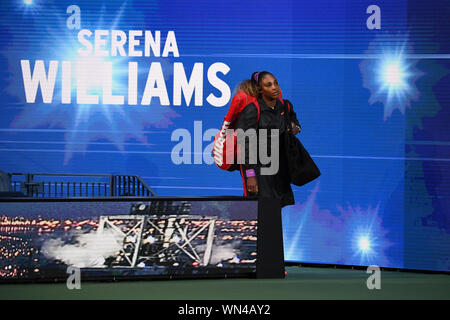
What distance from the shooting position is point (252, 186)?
5914mm

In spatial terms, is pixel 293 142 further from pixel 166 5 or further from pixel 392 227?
pixel 166 5

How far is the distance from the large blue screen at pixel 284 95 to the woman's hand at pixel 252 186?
2.38 meters

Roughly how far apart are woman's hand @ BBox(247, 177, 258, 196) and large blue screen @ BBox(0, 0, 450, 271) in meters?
2.38

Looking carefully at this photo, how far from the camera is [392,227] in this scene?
7.92m

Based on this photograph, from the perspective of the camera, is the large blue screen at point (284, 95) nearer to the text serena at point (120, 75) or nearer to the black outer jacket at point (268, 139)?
the text serena at point (120, 75)

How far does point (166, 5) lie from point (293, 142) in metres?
3.19

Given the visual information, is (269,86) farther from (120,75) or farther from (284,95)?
(120,75)

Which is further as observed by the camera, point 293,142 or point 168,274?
point 293,142

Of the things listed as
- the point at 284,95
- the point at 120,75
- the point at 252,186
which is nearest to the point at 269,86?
the point at 252,186

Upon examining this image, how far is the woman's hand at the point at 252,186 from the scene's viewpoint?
5.91 metres

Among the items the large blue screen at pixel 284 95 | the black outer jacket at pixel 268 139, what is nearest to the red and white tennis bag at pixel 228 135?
the black outer jacket at pixel 268 139

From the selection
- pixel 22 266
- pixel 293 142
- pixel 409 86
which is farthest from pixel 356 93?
pixel 22 266
